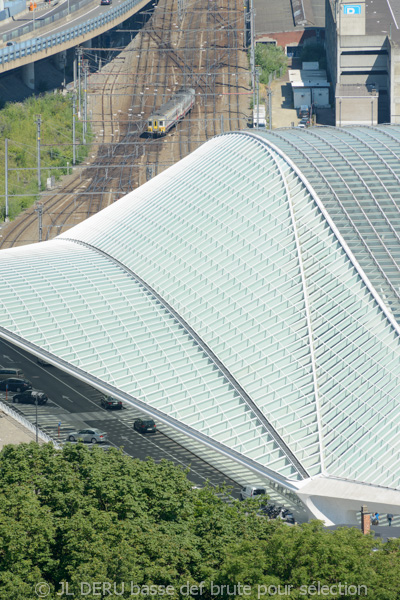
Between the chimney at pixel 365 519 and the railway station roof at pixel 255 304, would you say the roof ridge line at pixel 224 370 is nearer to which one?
the railway station roof at pixel 255 304

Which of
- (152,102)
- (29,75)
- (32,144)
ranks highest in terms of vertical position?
(29,75)

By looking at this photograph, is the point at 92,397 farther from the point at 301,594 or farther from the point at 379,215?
the point at 301,594

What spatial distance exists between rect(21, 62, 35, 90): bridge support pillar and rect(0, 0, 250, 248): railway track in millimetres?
8893

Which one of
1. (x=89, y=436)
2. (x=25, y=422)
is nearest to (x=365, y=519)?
(x=89, y=436)

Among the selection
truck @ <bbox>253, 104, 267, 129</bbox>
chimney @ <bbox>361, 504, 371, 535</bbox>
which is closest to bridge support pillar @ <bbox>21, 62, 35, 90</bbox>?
truck @ <bbox>253, 104, 267, 129</bbox>

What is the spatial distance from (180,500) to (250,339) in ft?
56.5

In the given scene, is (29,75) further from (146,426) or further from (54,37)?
(146,426)

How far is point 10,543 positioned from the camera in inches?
1844

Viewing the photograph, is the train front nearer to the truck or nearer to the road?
the truck

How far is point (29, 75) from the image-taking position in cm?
16938

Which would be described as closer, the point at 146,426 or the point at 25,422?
the point at 146,426

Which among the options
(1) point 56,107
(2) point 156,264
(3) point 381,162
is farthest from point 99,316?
(1) point 56,107

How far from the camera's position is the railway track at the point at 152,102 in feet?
445

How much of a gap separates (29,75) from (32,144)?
74.4 feet
